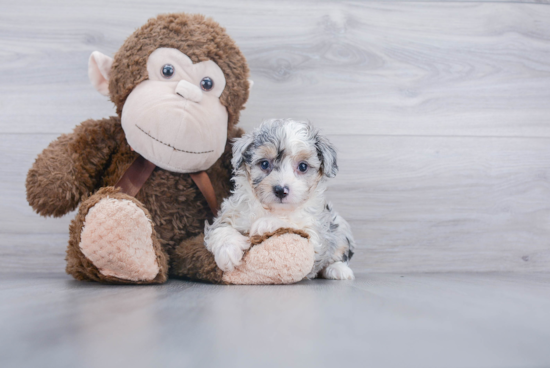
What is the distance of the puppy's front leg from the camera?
Result: 913 mm

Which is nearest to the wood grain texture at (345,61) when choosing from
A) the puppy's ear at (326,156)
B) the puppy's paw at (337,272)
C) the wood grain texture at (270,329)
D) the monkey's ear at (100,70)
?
the monkey's ear at (100,70)

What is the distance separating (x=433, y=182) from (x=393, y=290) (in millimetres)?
744

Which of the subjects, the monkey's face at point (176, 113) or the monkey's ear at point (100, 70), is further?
the monkey's ear at point (100, 70)

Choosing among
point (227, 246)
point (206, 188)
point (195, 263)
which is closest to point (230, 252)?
point (227, 246)

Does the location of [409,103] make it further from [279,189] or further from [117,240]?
[117,240]

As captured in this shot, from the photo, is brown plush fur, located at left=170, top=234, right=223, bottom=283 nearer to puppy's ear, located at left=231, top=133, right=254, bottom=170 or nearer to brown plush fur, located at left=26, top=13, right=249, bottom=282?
brown plush fur, located at left=26, top=13, right=249, bottom=282

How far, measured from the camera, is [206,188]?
112 cm

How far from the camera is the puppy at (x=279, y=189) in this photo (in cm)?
97

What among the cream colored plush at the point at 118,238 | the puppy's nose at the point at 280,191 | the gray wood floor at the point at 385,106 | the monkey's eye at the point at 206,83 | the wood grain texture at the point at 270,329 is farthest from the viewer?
the gray wood floor at the point at 385,106

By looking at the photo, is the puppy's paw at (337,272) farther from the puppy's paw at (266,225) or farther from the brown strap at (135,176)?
the brown strap at (135,176)

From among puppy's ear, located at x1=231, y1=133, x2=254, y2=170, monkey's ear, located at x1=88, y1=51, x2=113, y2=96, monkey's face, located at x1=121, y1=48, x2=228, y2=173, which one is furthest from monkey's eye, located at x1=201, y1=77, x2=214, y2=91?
monkey's ear, located at x1=88, y1=51, x2=113, y2=96

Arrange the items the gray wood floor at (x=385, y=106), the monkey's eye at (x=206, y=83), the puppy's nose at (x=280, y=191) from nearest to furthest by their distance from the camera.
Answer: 1. the puppy's nose at (x=280, y=191)
2. the monkey's eye at (x=206, y=83)
3. the gray wood floor at (x=385, y=106)

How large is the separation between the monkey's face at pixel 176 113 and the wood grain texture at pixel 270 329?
1.18ft

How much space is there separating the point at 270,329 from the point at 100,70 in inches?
35.4
